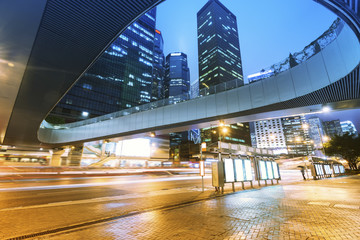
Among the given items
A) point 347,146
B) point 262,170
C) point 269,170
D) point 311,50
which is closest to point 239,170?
point 262,170

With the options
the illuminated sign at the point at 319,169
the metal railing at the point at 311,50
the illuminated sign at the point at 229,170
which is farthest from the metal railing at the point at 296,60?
the illuminated sign at the point at 319,169

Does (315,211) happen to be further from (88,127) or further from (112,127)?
(88,127)

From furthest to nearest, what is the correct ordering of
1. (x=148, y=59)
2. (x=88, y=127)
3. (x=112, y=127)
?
(x=148, y=59), (x=88, y=127), (x=112, y=127)

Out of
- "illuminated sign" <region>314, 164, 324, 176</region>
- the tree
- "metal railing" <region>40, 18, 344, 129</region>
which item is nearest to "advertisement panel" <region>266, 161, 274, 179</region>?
"metal railing" <region>40, 18, 344, 129</region>

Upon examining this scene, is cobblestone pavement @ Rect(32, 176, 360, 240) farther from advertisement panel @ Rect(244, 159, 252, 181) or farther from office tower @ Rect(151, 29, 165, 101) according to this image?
office tower @ Rect(151, 29, 165, 101)

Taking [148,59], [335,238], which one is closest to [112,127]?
[335,238]

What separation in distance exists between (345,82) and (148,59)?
369ft

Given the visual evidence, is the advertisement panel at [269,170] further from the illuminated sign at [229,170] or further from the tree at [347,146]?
the tree at [347,146]

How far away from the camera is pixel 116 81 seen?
90000mm

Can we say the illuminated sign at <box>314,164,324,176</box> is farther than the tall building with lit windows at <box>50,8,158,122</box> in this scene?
No

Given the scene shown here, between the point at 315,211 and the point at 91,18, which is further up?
the point at 91,18

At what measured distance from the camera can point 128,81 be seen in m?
94.8

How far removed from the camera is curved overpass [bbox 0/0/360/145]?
639 cm

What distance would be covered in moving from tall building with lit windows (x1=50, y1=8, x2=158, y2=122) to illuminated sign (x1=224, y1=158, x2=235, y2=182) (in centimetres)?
7238
